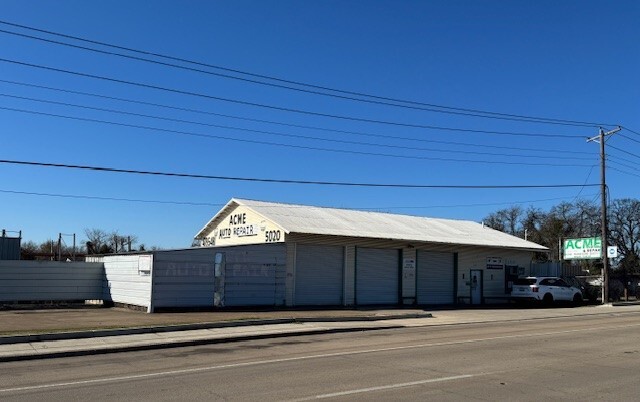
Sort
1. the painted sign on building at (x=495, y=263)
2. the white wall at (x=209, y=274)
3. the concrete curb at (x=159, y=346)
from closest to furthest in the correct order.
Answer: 1. the concrete curb at (x=159, y=346)
2. the white wall at (x=209, y=274)
3. the painted sign on building at (x=495, y=263)

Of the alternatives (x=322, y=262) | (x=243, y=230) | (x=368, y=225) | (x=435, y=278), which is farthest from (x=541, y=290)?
(x=243, y=230)

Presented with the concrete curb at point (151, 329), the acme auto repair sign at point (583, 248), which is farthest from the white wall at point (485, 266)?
the concrete curb at point (151, 329)

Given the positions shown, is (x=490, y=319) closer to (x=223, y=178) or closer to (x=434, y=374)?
(x=223, y=178)

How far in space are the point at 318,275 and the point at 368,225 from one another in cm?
577

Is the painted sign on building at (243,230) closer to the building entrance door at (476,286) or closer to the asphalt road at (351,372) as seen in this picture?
the asphalt road at (351,372)

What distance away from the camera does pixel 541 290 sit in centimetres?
3209

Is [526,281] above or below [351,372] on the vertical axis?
above

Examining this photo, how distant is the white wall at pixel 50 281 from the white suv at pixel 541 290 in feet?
70.8

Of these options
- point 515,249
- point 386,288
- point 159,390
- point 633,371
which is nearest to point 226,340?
point 159,390

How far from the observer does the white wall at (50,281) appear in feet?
83.0

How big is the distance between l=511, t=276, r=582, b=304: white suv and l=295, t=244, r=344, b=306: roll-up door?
34.5 ft

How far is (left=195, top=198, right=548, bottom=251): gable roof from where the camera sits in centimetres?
2923

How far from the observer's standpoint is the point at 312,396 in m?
8.09

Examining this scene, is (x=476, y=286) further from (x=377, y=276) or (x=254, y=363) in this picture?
(x=254, y=363)
